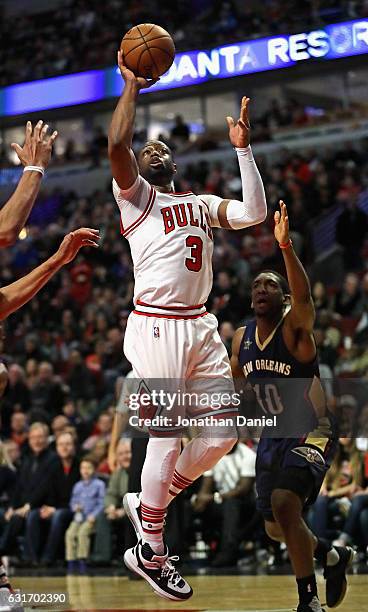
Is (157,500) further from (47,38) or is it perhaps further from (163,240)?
(47,38)

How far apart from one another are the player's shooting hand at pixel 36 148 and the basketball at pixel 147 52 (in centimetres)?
71

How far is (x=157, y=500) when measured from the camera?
231 inches

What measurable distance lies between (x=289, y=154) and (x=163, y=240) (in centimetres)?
1331

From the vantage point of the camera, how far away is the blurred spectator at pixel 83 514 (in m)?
10.5

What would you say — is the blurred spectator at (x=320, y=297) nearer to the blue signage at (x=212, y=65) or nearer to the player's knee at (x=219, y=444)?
the blue signage at (x=212, y=65)

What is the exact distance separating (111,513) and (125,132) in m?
5.65

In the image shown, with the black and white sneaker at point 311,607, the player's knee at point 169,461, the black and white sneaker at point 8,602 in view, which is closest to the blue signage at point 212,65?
the player's knee at point 169,461

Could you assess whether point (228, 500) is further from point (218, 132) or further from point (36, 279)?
point (218, 132)

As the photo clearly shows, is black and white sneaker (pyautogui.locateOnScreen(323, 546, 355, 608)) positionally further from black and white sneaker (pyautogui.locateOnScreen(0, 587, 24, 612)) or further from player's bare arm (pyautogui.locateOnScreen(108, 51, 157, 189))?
player's bare arm (pyautogui.locateOnScreen(108, 51, 157, 189))

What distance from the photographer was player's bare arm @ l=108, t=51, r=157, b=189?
5633 millimetres

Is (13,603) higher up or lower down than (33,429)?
lower down

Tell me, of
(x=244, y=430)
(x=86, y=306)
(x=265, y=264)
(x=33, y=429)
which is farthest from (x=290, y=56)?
(x=244, y=430)

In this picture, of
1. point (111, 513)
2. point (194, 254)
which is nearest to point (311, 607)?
point (194, 254)

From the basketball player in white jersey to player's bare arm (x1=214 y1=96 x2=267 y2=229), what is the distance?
2cm
